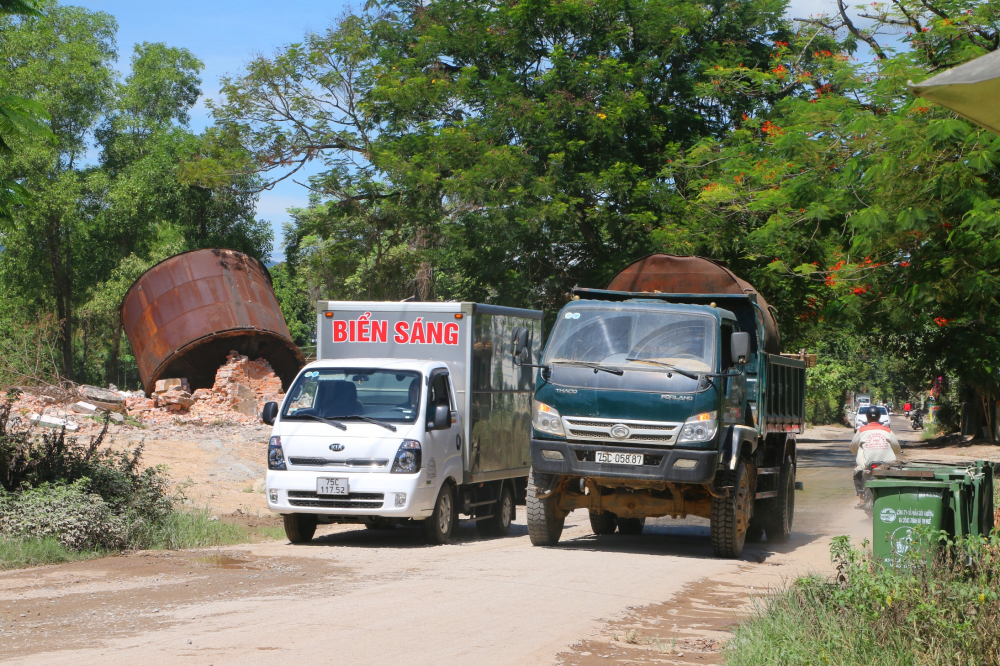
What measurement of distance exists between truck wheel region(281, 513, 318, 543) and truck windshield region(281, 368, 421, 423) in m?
1.13

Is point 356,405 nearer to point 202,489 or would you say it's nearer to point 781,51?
point 202,489

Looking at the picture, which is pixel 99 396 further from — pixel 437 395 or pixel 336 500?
pixel 336 500

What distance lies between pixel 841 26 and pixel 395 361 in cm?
1623

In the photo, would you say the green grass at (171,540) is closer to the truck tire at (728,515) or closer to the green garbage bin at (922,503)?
the truck tire at (728,515)

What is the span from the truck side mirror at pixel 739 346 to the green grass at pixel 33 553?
22.1 ft

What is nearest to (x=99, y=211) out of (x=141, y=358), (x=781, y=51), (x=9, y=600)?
(x=141, y=358)

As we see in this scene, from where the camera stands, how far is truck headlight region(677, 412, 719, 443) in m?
10.7

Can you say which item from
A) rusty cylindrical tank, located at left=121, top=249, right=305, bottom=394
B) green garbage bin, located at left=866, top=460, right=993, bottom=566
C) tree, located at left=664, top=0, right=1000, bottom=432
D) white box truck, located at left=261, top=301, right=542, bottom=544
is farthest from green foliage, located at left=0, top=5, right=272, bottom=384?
green garbage bin, located at left=866, top=460, right=993, bottom=566

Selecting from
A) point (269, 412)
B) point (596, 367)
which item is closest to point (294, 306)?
point (269, 412)

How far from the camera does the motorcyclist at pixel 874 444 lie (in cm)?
1343

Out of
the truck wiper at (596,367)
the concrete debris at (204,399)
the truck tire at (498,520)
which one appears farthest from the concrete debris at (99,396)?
the truck wiper at (596,367)

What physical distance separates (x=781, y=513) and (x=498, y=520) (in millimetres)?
3699

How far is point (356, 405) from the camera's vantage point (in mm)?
12125

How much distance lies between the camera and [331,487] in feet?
37.3
